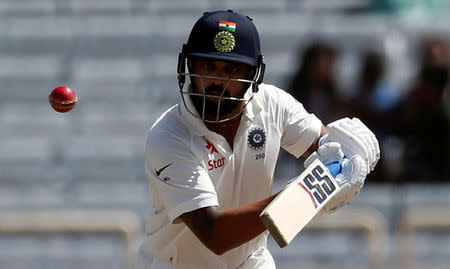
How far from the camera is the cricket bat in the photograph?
2.90 meters

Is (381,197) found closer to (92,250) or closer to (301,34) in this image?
(301,34)

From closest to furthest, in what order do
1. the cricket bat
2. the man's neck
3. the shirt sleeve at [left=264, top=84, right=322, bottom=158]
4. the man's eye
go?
the cricket bat < the man's eye < the man's neck < the shirt sleeve at [left=264, top=84, right=322, bottom=158]

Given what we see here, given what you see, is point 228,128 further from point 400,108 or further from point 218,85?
point 400,108

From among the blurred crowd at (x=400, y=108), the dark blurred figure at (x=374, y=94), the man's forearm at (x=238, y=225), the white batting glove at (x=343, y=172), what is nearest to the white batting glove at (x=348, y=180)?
the white batting glove at (x=343, y=172)

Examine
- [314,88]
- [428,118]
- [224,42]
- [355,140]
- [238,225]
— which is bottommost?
[428,118]

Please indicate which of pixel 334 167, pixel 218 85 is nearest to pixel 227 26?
pixel 218 85

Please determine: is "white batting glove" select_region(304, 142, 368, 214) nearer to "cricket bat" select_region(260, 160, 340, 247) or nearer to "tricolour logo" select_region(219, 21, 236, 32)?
"cricket bat" select_region(260, 160, 340, 247)

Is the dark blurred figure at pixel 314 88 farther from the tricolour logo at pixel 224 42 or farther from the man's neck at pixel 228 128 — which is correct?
the tricolour logo at pixel 224 42

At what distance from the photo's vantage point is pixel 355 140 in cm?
320

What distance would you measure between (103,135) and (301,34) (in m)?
1.83

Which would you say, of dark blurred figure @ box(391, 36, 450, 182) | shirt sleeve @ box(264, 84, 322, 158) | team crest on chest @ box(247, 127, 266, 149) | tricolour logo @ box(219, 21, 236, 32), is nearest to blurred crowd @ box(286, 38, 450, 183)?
dark blurred figure @ box(391, 36, 450, 182)

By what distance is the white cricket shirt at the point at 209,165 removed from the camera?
127 inches

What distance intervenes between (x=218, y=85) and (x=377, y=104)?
3644mm

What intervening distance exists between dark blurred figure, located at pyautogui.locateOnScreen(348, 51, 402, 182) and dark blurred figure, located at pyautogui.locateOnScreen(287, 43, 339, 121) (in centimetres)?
17
